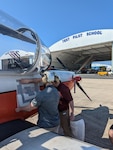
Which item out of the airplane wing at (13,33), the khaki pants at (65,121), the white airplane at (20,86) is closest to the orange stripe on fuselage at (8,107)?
the white airplane at (20,86)

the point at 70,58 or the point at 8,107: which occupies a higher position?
the point at 70,58

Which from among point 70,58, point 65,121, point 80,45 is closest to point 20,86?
point 65,121

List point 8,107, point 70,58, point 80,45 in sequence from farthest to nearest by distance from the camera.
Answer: point 70,58 → point 80,45 → point 8,107

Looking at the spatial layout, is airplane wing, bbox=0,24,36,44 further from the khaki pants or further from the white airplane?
the khaki pants

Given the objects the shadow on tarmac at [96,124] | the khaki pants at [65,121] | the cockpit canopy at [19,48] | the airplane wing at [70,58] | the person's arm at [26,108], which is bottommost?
the shadow on tarmac at [96,124]

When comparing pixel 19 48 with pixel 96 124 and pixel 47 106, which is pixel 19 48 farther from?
pixel 96 124

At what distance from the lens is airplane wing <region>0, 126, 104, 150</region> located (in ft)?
5.44

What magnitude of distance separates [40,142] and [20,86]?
3.49 ft

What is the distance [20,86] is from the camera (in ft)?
8.74

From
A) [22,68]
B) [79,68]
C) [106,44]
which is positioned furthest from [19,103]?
[79,68]

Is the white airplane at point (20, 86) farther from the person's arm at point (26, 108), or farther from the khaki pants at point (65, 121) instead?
the khaki pants at point (65, 121)

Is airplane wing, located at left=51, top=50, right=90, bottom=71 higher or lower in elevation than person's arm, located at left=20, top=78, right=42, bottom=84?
higher

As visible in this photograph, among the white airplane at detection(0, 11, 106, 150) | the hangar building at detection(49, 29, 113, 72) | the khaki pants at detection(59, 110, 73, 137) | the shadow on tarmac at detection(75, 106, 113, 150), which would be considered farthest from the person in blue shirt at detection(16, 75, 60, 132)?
the hangar building at detection(49, 29, 113, 72)

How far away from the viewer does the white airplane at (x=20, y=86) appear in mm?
1775
